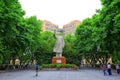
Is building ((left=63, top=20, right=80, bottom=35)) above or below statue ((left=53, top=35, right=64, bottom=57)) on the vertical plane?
above

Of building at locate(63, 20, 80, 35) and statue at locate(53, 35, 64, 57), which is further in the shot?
building at locate(63, 20, 80, 35)

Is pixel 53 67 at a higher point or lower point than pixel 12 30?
lower

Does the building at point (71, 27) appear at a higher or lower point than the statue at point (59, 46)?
higher

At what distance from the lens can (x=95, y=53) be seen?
6266cm

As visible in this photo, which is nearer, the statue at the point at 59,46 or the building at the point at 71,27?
the statue at the point at 59,46

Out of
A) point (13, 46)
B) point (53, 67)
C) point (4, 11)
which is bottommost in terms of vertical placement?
point (53, 67)

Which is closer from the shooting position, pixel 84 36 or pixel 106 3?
pixel 106 3

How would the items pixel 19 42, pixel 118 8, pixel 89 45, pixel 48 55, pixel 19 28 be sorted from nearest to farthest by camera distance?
pixel 118 8 < pixel 19 28 < pixel 19 42 < pixel 89 45 < pixel 48 55

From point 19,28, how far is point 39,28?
24069 millimetres

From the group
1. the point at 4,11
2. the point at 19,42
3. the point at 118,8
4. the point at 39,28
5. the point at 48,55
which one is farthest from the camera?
the point at 48,55

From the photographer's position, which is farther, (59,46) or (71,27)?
(71,27)

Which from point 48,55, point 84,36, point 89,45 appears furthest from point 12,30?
point 48,55

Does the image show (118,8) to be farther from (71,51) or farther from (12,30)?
(71,51)

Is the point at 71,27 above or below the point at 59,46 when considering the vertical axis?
above
